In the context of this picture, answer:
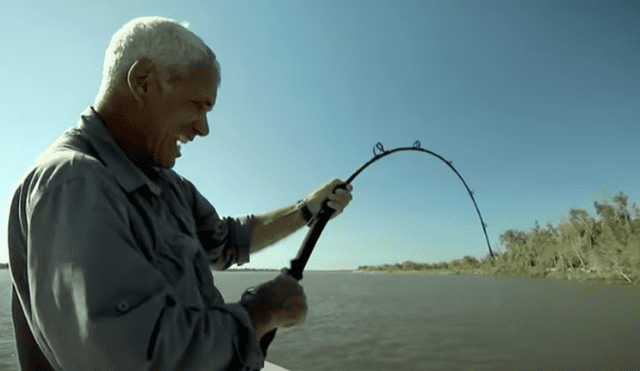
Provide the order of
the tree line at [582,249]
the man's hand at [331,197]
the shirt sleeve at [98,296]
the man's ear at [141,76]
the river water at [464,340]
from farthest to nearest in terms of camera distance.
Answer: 1. the tree line at [582,249]
2. the river water at [464,340]
3. the man's hand at [331,197]
4. the man's ear at [141,76]
5. the shirt sleeve at [98,296]

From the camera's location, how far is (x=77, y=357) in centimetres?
65

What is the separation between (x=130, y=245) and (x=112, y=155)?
0.31m

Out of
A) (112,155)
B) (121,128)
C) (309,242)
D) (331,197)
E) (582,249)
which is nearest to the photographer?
(112,155)

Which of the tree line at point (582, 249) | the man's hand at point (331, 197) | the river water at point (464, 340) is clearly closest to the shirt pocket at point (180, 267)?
the man's hand at point (331, 197)

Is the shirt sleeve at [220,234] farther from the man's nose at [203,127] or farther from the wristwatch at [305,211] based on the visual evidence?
the man's nose at [203,127]

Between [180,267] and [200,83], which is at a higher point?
[200,83]

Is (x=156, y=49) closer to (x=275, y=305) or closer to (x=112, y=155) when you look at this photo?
(x=112, y=155)

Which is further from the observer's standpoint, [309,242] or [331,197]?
[331,197]

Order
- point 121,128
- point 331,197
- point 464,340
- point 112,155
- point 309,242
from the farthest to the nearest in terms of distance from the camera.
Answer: point 464,340, point 331,197, point 309,242, point 121,128, point 112,155

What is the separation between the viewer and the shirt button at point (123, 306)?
66cm

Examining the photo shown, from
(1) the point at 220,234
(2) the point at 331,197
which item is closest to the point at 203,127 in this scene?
(1) the point at 220,234

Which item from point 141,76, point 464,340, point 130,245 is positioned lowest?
point 464,340

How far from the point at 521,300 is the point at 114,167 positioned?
17088 millimetres

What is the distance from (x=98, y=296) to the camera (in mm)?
646
